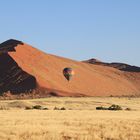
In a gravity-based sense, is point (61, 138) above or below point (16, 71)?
below

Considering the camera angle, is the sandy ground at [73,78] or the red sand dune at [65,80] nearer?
the red sand dune at [65,80]

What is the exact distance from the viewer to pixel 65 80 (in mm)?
118000

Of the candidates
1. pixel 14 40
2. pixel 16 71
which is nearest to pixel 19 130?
pixel 16 71

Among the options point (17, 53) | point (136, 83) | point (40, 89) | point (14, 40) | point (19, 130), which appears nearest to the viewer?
point (19, 130)

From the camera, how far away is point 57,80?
116062mm

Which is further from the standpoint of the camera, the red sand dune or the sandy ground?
the sandy ground

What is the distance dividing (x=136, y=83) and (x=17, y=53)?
48.1 meters

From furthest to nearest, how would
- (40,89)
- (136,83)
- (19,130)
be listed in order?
(136,83) < (40,89) < (19,130)

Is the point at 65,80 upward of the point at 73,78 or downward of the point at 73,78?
downward

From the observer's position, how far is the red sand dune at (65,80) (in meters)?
111

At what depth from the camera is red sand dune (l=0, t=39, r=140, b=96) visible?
365 feet

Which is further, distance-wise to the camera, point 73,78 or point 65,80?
point 73,78

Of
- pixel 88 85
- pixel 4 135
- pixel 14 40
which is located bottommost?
pixel 4 135

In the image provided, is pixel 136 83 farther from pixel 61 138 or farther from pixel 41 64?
pixel 61 138
